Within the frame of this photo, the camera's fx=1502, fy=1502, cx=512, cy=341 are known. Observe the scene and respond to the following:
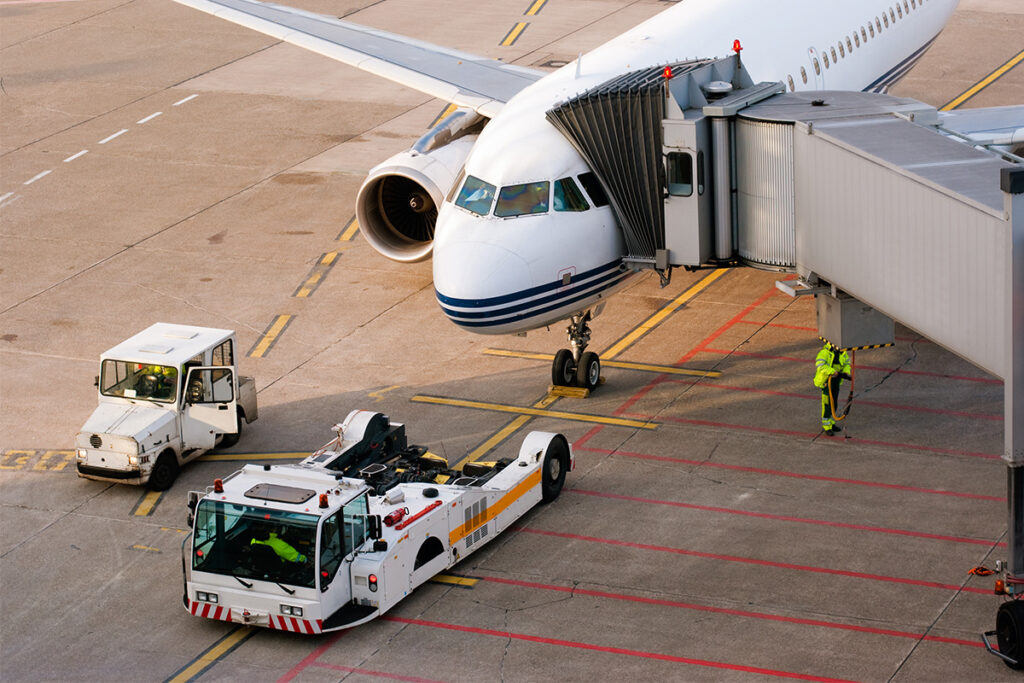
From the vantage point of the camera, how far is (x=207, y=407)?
24359mm

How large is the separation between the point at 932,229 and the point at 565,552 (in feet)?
21.7

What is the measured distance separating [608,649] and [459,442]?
6907 mm

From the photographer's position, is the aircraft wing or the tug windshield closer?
the tug windshield

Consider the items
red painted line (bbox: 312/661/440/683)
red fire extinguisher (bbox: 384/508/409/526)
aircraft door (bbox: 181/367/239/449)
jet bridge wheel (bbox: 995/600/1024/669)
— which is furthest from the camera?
aircraft door (bbox: 181/367/239/449)

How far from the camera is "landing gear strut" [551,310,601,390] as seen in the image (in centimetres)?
2623

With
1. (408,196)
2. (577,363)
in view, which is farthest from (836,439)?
(408,196)

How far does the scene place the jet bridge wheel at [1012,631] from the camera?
17047 millimetres

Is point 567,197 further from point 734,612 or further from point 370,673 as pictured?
point 370,673

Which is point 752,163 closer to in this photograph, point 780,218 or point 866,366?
point 780,218

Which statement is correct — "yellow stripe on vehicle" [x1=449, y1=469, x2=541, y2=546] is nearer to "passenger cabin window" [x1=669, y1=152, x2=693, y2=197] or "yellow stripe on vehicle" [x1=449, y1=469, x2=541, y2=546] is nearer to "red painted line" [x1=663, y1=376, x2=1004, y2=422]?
"passenger cabin window" [x1=669, y1=152, x2=693, y2=197]

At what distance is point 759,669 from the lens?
58.2 feet

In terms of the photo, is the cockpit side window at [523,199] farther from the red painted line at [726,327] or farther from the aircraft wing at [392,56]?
the aircraft wing at [392,56]

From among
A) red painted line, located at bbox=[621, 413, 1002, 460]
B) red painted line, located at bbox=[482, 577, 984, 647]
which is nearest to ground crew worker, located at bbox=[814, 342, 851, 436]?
red painted line, located at bbox=[621, 413, 1002, 460]

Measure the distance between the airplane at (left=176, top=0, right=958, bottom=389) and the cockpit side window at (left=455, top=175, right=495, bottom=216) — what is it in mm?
23
